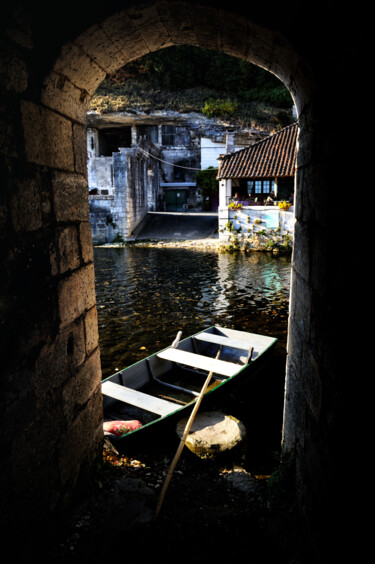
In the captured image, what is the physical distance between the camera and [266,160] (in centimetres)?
2042

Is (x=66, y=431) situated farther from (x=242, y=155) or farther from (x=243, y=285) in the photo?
(x=242, y=155)

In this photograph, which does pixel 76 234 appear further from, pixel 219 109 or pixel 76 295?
pixel 219 109

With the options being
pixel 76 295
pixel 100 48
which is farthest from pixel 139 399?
pixel 100 48

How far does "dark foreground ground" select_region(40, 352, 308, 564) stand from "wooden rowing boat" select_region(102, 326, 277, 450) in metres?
0.81

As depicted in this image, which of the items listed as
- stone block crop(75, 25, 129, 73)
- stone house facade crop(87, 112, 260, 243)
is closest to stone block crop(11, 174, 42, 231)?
stone block crop(75, 25, 129, 73)

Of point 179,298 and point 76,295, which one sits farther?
point 179,298

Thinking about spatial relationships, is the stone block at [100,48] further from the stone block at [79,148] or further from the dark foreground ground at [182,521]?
the dark foreground ground at [182,521]

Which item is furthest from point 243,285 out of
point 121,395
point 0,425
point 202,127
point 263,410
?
point 202,127

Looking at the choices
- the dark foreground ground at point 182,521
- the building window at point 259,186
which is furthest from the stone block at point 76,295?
the building window at point 259,186

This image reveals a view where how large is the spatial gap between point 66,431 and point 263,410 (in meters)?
4.24

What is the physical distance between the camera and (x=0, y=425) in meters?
1.99

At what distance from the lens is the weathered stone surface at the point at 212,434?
4738mm

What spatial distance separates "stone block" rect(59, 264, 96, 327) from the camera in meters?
2.69

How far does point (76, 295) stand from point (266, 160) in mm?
19309
